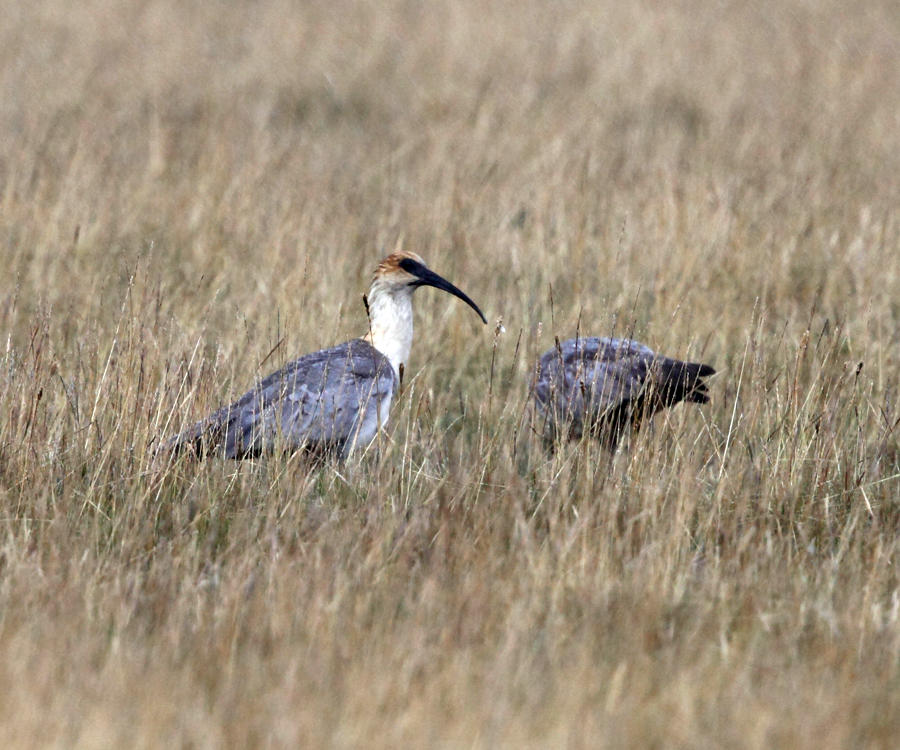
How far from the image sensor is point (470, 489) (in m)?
4.69

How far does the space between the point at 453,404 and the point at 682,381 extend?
1.48 meters

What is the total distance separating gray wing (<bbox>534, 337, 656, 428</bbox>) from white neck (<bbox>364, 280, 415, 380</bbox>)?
69 centimetres

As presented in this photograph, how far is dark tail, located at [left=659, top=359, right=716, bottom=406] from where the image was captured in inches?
219

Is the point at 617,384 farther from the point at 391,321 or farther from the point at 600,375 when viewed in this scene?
the point at 391,321

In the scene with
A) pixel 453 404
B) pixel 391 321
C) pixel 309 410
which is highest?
pixel 391 321

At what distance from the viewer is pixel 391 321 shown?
20.3ft

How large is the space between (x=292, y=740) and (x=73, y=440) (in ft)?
7.41

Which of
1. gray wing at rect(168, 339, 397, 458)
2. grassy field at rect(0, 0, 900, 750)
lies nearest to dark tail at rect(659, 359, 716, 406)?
grassy field at rect(0, 0, 900, 750)

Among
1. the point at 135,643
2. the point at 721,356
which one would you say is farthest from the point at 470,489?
the point at 721,356

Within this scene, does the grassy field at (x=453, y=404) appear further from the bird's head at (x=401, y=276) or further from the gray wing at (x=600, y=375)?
the bird's head at (x=401, y=276)

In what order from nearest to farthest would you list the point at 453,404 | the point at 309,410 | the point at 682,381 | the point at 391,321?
the point at 309,410 < the point at 682,381 < the point at 391,321 < the point at 453,404

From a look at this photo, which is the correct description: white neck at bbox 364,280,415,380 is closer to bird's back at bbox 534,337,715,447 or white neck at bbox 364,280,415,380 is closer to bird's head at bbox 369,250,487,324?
bird's head at bbox 369,250,487,324

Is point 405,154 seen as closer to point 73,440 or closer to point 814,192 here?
point 814,192

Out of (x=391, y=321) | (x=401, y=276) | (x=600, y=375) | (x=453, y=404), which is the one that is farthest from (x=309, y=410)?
(x=453, y=404)
